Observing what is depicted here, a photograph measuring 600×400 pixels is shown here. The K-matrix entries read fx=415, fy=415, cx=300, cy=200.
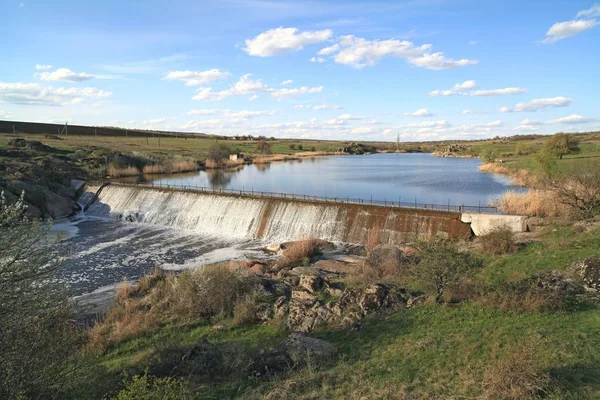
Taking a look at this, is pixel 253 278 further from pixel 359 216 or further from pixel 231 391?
pixel 359 216

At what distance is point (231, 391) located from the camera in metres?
10.4

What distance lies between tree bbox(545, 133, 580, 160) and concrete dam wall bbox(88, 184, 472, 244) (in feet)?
144

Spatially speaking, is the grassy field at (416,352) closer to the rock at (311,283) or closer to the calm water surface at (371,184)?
the rock at (311,283)

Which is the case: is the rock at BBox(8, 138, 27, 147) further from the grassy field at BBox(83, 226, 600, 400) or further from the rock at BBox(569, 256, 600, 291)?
the rock at BBox(569, 256, 600, 291)

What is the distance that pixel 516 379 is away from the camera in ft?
28.8

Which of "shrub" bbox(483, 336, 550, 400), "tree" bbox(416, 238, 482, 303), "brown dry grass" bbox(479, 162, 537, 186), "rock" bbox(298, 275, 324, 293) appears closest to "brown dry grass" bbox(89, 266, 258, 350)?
"rock" bbox(298, 275, 324, 293)

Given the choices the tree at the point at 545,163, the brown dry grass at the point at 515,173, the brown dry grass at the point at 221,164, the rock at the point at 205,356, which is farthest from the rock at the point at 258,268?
the brown dry grass at the point at 221,164

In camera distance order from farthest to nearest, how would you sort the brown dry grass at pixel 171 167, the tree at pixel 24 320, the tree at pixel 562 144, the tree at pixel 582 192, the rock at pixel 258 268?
the brown dry grass at pixel 171 167 < the tree at pixel 562 144 < the tree at pixel 582 192 < the rock at pixel 258 268 < the tree at pixel 24 320

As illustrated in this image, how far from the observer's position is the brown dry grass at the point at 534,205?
25.9 meters

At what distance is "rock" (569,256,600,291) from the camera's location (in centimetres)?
1471

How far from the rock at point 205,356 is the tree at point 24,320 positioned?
11.0 feet

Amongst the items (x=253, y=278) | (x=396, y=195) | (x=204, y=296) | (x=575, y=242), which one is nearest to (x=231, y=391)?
(x=204, y=296)

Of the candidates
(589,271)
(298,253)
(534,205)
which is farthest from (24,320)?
(534,205)

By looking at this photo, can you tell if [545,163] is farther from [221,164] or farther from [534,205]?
[221,164]
